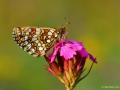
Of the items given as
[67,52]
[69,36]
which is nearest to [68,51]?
[67,52]

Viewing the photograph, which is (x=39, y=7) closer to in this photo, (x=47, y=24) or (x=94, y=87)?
(x=47, y=24)

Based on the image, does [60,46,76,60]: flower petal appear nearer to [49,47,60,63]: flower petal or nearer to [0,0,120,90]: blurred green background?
[49,47,60,63]: flower petal

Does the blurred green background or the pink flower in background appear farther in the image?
the blurred green background

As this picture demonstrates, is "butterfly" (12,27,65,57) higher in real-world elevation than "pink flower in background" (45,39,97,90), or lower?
higher

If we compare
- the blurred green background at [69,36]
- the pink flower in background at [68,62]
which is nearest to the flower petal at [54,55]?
the pink flower in background at [68,62]

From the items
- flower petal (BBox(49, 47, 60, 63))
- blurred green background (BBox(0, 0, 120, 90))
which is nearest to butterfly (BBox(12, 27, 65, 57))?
flower petal (BBox(49, 47, 60, 63))

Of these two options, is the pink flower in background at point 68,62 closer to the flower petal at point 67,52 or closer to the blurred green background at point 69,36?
the flower petal at point 67,52
